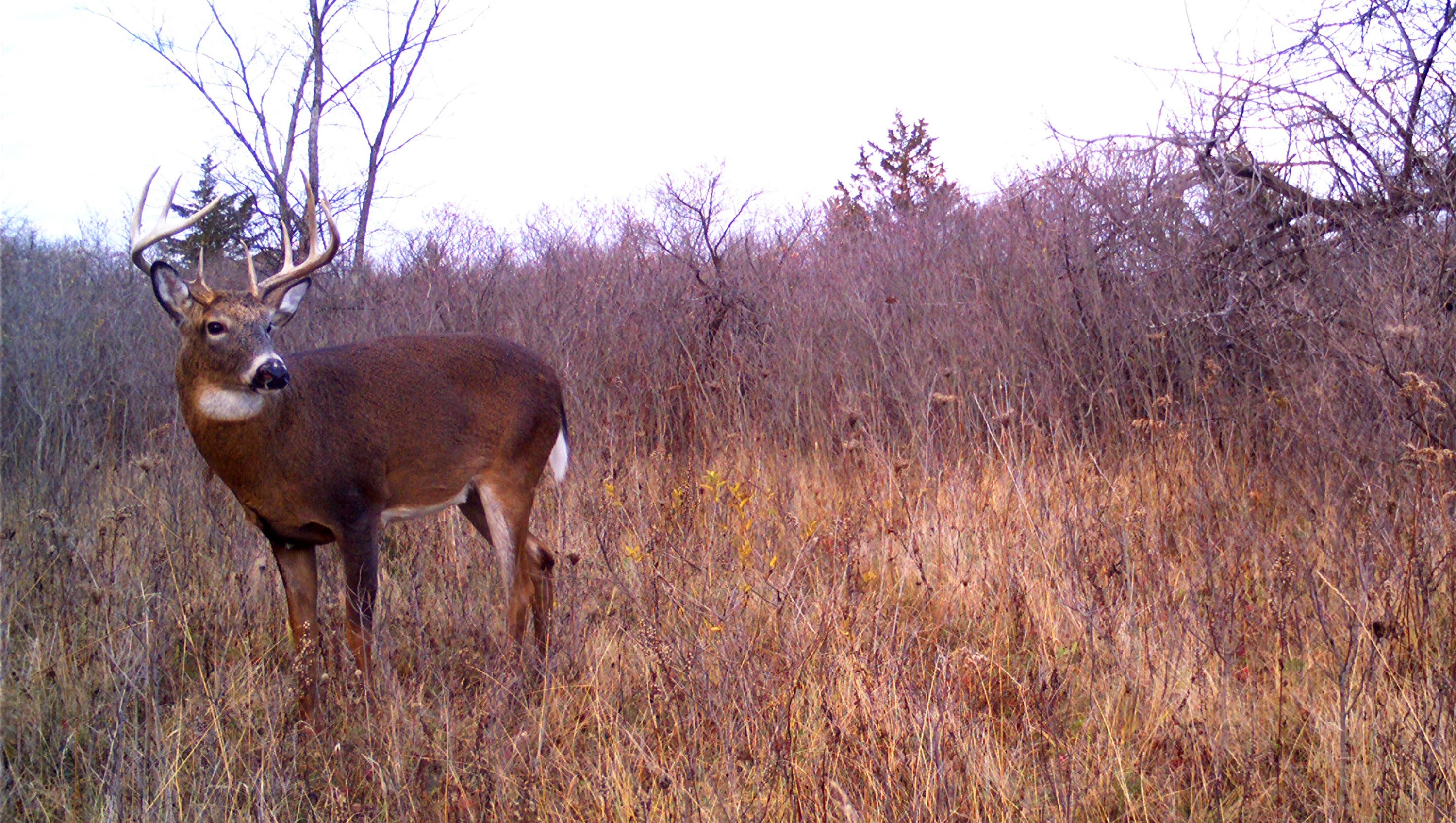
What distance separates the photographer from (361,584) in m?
3.71

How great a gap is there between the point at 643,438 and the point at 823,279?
302cm

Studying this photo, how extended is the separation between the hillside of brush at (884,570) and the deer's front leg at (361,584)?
109 millimetres

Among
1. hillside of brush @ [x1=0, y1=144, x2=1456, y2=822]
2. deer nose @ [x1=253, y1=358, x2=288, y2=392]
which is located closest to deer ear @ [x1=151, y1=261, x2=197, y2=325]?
deer nose @ [x1=253, y1=358, x2=288, y2=392]

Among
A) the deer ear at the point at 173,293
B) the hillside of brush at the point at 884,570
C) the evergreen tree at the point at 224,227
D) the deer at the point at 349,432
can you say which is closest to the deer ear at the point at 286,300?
the deer at the point at 349,432

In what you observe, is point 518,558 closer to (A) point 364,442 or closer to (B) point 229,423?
(A) point 364,442

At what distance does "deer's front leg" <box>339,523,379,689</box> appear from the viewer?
3.69m

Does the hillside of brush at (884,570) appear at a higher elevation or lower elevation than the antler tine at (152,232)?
lower

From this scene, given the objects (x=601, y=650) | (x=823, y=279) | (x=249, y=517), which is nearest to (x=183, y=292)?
(x=249, y=517)

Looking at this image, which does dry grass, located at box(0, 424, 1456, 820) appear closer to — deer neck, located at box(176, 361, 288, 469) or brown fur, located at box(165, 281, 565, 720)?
brown fur, located at box(165, 281, 565, 720)

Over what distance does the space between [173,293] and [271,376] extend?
56cm

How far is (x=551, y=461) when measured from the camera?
184 inches

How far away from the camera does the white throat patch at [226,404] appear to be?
3.63 metres

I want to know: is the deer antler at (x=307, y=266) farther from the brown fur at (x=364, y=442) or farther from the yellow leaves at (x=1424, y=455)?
the yellow leaves at (x=1424, y=455)

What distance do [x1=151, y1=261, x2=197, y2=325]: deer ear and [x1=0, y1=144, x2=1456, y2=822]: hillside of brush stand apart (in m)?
1.05
